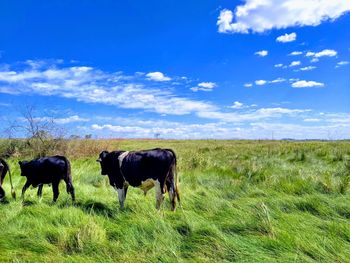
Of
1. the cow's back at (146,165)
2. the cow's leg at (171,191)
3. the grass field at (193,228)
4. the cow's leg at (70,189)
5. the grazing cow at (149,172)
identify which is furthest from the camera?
the cow's leg at (70,189)

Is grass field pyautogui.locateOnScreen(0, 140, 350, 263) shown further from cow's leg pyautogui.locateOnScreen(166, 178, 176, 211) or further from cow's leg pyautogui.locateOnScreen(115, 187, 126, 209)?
cow's leg pyautogui.locateOnScreen(166, 178, 176, 211)

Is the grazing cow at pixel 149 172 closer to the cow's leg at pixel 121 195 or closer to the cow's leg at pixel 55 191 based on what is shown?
the cow's leg at pixel 121 195

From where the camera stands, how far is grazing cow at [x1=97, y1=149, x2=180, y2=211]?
8.65m

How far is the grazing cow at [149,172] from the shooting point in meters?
8.65

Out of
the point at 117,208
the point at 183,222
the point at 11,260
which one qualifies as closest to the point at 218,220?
the point at 183,222

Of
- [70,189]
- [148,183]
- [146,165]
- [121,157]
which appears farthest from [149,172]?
[70,189]

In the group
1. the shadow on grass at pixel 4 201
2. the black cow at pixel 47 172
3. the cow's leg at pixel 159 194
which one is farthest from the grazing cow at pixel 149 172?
the shadow on grass at pixel 4 201

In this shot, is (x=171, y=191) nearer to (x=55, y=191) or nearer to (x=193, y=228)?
(x=193, y=228)

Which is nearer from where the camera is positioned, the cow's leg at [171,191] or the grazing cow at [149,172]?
the cow's leg at [171,191]

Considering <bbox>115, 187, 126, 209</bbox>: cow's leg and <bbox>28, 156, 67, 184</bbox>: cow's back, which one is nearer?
<bbox>115, 187, 126, 209</bbox>: cow's leg

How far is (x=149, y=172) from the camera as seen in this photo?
8.90m

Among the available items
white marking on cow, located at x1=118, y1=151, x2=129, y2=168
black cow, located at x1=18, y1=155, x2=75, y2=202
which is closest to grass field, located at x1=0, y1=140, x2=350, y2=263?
black cow, located at x1=18, y1=155, x2=75, y2=202

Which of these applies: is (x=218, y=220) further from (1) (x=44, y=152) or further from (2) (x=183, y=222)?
(1) (x=44, y=152)

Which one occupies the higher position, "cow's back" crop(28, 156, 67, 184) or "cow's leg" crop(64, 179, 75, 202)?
"cow's back" crop(28, 156, 67, 184)
